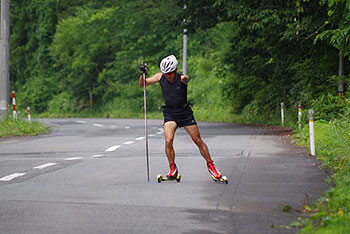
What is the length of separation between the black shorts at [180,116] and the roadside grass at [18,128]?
13439 millimetres

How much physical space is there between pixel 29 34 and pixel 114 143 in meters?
48.7

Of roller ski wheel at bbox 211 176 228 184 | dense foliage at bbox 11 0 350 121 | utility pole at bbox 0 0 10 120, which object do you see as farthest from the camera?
utility pole at bbox 0 0 10 120

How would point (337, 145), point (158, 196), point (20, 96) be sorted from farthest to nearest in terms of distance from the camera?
point (20, 96) < point (337, 145) < point (158, 196)

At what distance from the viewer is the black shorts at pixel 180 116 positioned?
10.3 meters

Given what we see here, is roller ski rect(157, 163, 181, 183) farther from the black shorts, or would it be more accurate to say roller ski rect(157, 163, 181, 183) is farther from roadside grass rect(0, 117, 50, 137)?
roadside grass rect(0, 117, 50, 137)

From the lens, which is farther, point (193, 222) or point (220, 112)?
point (220, 112)

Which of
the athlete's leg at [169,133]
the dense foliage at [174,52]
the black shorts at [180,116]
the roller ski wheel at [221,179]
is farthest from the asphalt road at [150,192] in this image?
the dense foliage at [174,52]

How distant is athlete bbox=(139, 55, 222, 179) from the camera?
10.0 metres

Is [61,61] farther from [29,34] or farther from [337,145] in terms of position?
[337,145]

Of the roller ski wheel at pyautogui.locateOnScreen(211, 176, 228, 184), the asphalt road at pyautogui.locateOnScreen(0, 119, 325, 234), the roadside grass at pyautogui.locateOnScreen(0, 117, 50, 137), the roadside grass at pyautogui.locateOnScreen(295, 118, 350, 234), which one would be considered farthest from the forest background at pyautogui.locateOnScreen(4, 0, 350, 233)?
the roadside grass at pyautogui.locateOnScreen(0, 117, 50, 137)

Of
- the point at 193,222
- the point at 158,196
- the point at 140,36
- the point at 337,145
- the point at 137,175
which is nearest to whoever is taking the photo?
the point at 193,222

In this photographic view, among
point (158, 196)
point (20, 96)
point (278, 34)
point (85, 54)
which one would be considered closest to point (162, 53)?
point (85, 54)

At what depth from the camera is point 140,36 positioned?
51.9m

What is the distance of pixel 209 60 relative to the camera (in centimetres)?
4844
